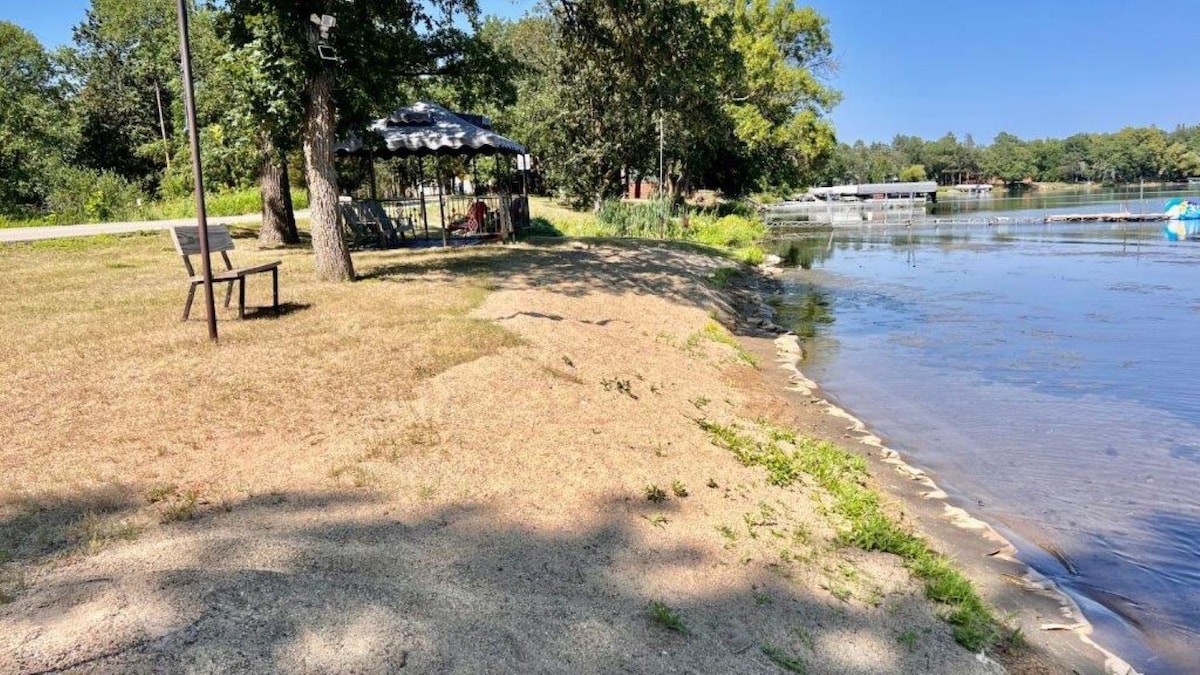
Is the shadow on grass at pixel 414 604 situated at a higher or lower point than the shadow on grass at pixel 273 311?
lower

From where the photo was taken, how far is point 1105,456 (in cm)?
719

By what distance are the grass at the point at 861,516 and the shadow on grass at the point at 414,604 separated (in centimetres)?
26

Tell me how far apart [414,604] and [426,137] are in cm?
1249

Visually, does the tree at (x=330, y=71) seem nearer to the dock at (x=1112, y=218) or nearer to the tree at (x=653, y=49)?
the tree at (x=653, y=49)

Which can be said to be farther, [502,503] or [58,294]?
[58,294]

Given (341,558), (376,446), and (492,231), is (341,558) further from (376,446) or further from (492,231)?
(492,231)

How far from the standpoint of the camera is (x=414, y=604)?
9.95 feet

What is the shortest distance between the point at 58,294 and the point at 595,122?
1060 inches

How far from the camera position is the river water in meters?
4.94

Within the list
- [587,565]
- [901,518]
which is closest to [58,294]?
[587,565]

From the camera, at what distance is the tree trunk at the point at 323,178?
9.49 m

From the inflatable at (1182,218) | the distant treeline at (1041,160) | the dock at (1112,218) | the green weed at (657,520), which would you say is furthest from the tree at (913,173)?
the green weed at (657,520)

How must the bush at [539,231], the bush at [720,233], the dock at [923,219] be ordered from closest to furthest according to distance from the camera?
the bush at [539,231]
the bush at [720,233]
the dock at [923,219]

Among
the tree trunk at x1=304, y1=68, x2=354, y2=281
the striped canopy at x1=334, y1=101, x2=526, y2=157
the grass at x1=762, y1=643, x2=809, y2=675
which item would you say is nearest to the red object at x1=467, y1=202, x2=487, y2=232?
the striped canopy at x1=334, y1=101, x2=526, y2=157
